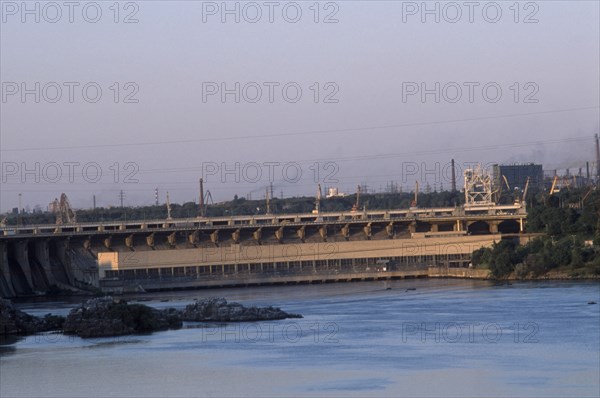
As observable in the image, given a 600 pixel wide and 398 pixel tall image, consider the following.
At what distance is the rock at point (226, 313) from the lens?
30.8 metres

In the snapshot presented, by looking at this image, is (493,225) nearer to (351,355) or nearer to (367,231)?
(367,231)

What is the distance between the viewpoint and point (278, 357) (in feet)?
77.5

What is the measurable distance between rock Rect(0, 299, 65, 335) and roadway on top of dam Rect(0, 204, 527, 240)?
58.0 ft

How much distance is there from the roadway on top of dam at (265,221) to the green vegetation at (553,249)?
256cm

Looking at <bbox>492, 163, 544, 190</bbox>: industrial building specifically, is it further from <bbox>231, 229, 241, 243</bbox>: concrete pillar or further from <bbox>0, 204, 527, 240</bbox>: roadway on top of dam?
<bbox>231, 229, 241, 243</bbox>: concrete pillar

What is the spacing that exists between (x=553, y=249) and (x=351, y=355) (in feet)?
69.8

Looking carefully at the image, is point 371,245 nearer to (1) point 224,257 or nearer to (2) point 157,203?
(1) point 224,257

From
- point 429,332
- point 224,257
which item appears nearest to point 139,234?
point 224,257

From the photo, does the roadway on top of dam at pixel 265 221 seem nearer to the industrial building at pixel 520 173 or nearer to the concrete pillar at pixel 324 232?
the concrete pillar at pixel 324 232

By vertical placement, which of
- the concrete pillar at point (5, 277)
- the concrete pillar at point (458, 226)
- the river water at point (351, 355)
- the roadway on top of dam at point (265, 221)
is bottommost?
the river water at point (351, 355)

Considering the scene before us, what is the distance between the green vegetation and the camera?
→ 4216 centimetres

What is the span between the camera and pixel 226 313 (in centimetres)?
3103

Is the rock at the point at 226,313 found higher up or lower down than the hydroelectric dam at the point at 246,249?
lower down

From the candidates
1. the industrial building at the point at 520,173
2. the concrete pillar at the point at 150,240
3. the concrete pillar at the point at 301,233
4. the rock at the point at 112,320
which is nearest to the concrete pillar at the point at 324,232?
the concrete pillar at the point at 301,233
